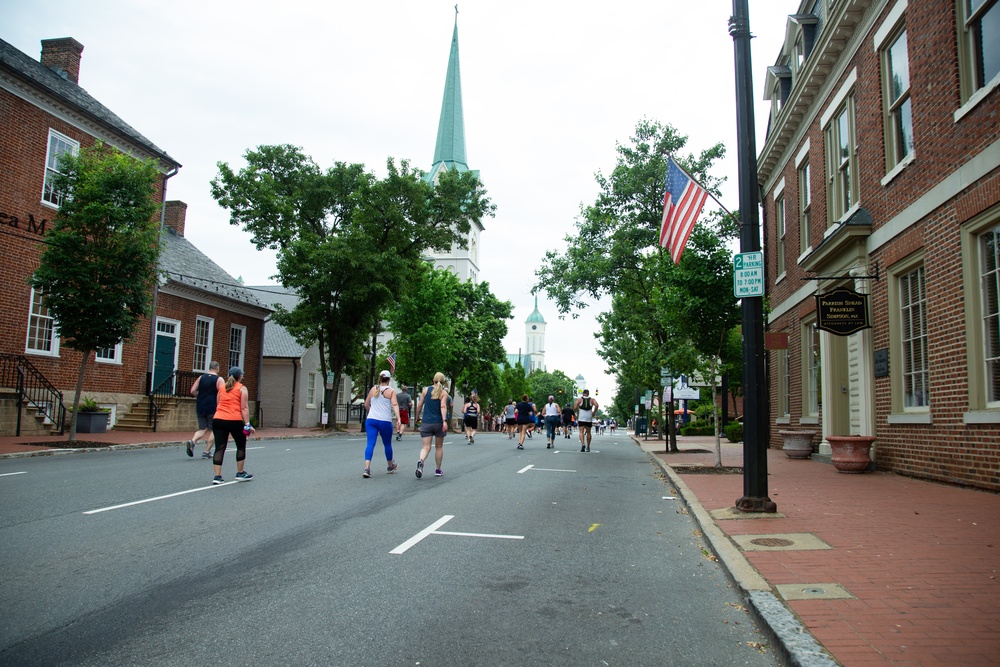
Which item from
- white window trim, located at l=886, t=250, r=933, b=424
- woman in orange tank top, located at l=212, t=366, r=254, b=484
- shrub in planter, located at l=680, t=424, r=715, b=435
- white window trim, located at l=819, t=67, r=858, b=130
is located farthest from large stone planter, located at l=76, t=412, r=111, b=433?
shrub in planter, located at l=680, t=424, r=715, b=435

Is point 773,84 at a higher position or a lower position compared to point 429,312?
higher

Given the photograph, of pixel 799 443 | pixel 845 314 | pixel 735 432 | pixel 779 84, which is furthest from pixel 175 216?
pixel 845 314

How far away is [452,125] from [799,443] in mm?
71911

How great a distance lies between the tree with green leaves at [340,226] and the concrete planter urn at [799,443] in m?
17.9

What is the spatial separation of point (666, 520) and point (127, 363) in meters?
21.9

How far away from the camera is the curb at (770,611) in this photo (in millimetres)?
3760

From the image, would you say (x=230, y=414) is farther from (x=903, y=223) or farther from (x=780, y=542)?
(x=903, y=223)

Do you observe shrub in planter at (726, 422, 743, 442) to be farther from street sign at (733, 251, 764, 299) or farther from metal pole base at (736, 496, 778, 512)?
street sign at (733, 251, 764, 299)

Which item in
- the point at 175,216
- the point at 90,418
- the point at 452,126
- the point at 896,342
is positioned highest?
the point at 452,126

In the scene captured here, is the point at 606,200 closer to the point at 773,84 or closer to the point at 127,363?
the point at 773,84

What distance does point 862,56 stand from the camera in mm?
13445

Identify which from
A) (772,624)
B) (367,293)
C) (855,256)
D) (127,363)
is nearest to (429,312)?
(367,293)

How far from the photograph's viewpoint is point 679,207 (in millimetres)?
12188

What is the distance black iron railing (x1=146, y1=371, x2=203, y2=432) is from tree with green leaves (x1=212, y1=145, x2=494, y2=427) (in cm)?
539
